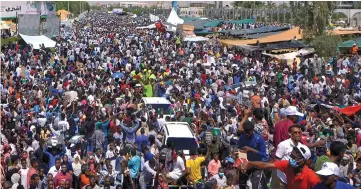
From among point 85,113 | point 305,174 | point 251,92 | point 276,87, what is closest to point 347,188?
point 305,174

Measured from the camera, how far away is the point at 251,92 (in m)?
19.8

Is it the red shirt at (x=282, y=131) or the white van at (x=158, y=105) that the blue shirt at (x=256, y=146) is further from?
the white van at (x=158, y=105)

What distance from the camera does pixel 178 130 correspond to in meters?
13.2

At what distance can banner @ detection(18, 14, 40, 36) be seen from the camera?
43969 millimetres

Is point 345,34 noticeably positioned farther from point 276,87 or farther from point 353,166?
point 353,166

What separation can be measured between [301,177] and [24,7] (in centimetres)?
5404

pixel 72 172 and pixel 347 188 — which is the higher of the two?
pixel 347 188

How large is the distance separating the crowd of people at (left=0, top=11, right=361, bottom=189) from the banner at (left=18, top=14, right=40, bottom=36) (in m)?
12.3

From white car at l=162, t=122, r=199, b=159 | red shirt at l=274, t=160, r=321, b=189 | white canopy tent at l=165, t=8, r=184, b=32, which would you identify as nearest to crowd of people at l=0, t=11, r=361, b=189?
red shirt at l=274, t=160, r=321, b=189

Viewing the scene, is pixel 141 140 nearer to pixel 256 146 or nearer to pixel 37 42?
pixel 256 146

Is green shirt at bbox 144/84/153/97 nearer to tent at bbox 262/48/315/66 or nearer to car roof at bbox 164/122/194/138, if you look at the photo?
car roof at bbox 164/122/194/138

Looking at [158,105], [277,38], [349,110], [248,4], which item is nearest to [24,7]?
[277,38]

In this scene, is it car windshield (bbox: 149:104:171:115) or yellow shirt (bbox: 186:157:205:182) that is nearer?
yellow shirt (bbox: 186:157:205:182)

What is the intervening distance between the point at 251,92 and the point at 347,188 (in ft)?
47.1
